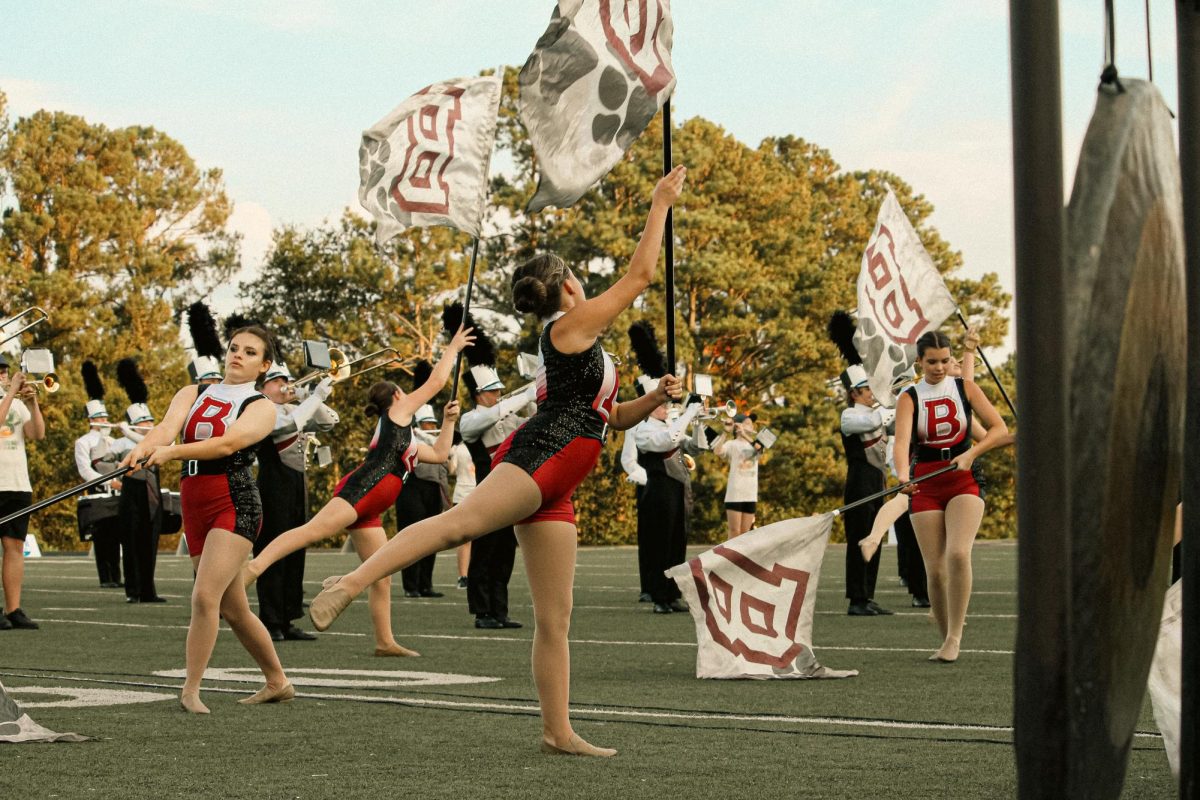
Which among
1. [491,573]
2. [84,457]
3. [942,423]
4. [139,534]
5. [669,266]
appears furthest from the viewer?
[84,457]

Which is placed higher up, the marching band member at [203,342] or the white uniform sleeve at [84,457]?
the marching band member at [203,342]

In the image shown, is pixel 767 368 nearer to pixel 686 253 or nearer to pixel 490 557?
pixel 686 253

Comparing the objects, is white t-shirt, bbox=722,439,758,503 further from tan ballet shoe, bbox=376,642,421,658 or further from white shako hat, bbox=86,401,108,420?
tan ballet shoe, bbox=376,642,421,658

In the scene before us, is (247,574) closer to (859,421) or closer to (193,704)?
(193,704)

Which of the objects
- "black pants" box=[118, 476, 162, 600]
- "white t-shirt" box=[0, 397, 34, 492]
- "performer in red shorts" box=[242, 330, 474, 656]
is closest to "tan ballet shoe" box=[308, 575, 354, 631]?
"performer in red shorts" box=[242, 330, 474, 656]

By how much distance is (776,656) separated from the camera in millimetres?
8531

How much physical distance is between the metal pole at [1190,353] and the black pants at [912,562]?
38.7ft

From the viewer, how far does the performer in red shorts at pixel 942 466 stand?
944 cm

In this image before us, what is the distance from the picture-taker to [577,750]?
233 inches

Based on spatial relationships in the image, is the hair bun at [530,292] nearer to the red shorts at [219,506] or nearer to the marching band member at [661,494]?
the red shorts at [219,506]

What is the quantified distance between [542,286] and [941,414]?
4.52 m

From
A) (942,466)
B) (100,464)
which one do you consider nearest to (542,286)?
(942,466)

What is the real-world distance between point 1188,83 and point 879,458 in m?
13.6

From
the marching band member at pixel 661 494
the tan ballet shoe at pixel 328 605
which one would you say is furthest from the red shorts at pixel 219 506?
the marching band member at pixel 661 494
